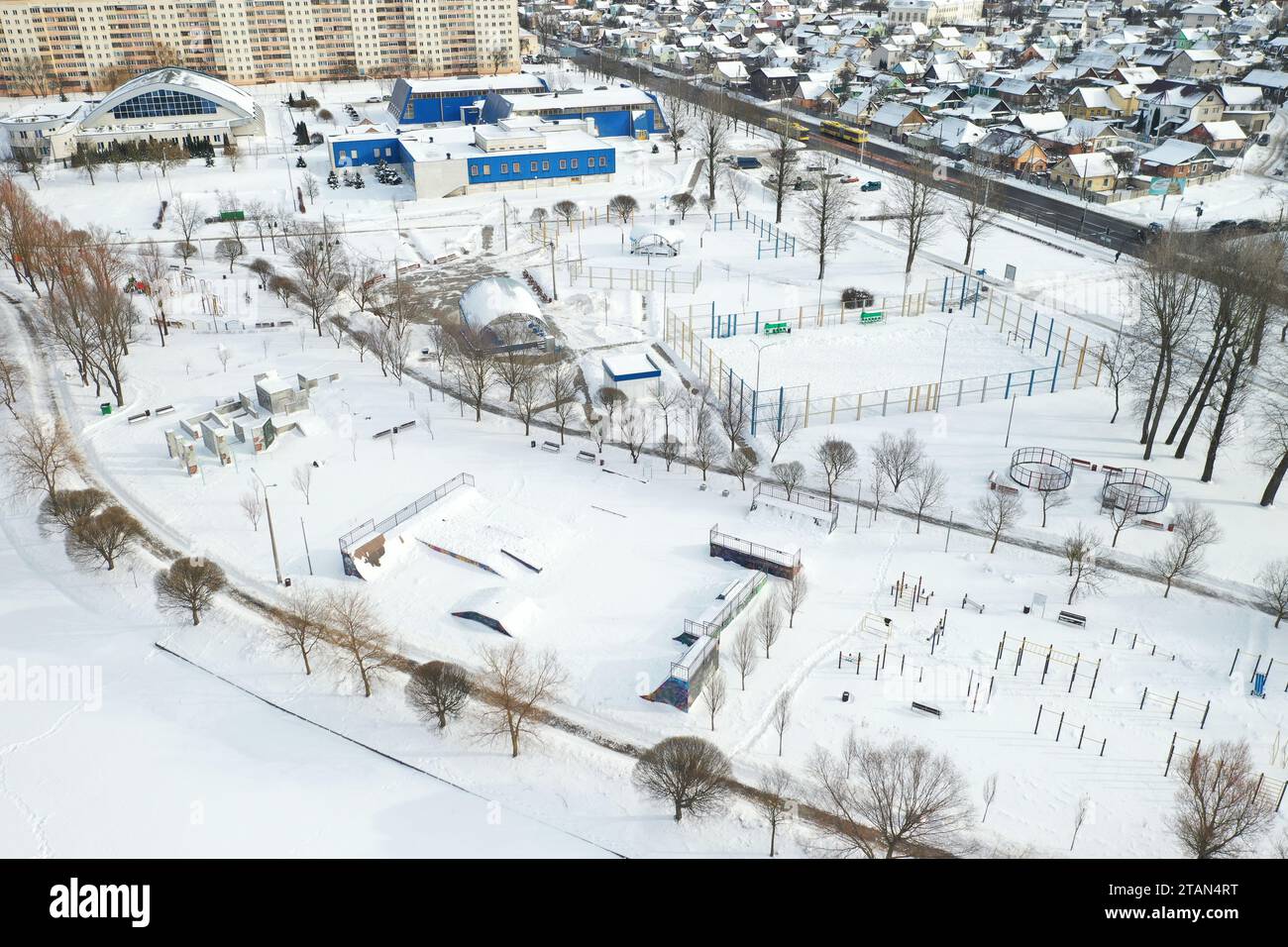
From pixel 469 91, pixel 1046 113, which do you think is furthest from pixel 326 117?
pixel 1046 113

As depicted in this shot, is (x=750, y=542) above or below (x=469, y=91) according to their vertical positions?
below

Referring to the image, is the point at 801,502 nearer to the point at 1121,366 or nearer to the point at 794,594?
the point at 794,594

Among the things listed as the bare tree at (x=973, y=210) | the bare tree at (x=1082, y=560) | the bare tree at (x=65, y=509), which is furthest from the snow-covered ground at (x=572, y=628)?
the bare tree at (x=973, y=210)

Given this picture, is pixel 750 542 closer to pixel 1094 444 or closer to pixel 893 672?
pixel 893 672

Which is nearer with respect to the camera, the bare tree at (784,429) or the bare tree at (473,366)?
the bare tree at (784,429)

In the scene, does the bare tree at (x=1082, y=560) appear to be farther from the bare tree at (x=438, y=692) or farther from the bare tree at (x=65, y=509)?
the bare tree at (x=65, y=509)
